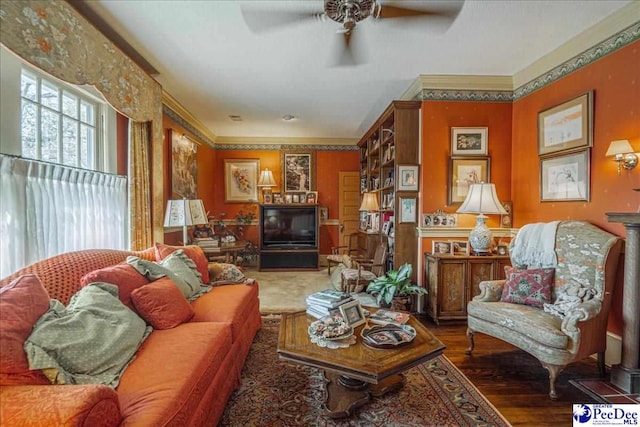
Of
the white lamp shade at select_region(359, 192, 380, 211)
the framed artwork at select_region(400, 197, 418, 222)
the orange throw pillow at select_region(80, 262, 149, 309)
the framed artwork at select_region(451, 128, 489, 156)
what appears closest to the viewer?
the orange throw pillow at select_region(80, 262, 149, 309)

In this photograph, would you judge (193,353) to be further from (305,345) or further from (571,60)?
(571,60)

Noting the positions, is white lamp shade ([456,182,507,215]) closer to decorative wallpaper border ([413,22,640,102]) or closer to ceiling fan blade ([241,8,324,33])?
decorative wallpaper border ([413,22,640,102])

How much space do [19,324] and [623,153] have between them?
12.5 feet

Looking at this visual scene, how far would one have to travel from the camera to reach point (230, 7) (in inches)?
91.6

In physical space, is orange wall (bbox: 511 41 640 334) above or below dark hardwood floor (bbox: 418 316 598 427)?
above

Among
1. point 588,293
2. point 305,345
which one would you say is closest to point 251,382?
point 305,345

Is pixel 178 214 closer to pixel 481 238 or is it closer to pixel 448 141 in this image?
pixel 448 141

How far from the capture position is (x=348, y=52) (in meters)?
2.76

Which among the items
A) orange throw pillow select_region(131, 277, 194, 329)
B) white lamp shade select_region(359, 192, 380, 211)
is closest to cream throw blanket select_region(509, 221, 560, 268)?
white lamp shade select_region(359, 192, 380, 211)

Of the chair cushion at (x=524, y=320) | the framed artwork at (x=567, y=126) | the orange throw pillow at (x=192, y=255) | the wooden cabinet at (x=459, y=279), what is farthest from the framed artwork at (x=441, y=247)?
the orange throw pillow at (x=192, y=255)

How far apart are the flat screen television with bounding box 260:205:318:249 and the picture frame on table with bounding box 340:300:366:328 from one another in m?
4.20

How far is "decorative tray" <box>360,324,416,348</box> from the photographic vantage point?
5.90 ft

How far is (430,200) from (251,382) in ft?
8.92

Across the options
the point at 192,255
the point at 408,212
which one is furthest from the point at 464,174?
the point at 192,255
